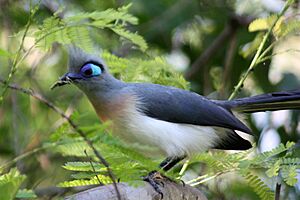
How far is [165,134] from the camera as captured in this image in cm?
414

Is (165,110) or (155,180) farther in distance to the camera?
(165,110)

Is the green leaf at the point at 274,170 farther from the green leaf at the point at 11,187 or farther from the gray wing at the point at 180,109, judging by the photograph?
the green leaf at the point at 11,187

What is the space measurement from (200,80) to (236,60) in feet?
1.25

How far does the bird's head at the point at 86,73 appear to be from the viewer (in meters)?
4.02

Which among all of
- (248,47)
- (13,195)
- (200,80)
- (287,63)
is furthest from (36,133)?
(13,195)

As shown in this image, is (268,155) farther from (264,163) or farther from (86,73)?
(86,73)

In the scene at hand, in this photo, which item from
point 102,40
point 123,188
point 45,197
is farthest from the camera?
point 102,40

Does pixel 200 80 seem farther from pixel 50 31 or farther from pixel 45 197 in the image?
pixel 50 31

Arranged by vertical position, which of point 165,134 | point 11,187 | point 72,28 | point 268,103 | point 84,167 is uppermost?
point 72,28

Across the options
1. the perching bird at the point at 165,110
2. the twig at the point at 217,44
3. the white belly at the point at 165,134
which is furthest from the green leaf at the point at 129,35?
the twig at the point at 217,44

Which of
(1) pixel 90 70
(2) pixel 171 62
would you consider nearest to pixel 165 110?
(1) pixel 90 70

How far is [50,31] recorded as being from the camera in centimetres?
350

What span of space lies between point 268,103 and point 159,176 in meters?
0.99

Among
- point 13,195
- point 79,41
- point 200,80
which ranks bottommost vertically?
point 13,195
